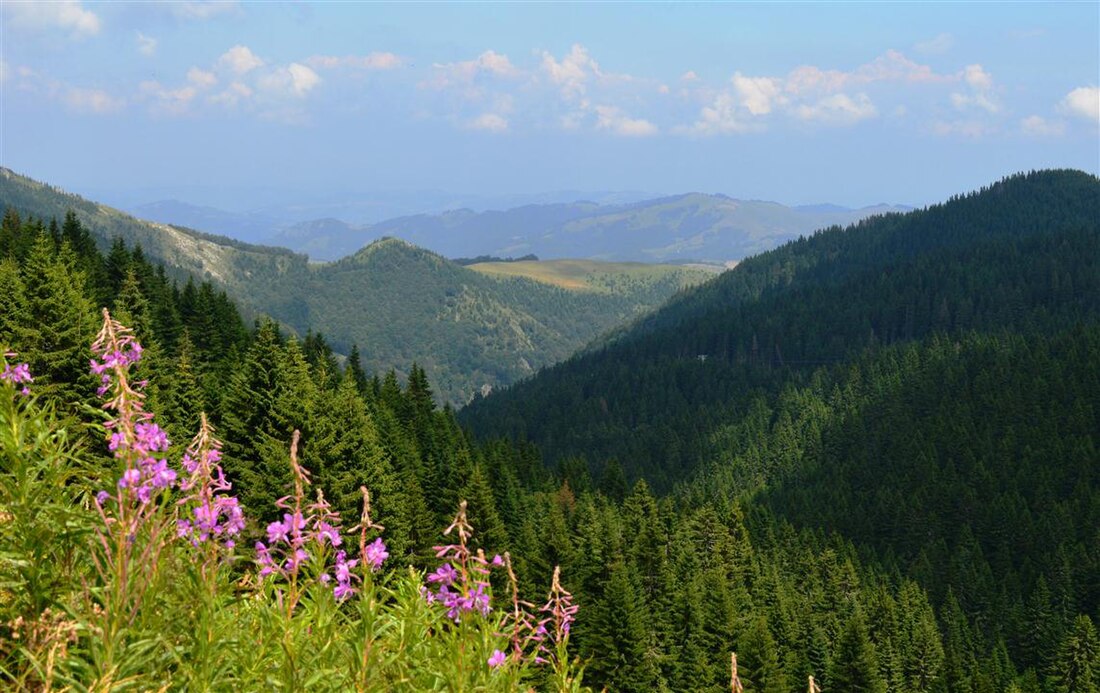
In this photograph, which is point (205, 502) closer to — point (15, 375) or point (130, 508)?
point (130, 508)

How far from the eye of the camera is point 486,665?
7.54 m

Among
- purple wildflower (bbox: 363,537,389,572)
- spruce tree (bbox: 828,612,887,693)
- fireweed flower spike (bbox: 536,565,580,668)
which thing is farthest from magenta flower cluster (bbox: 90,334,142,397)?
spruce tree (bbox: 828,612,887,693)

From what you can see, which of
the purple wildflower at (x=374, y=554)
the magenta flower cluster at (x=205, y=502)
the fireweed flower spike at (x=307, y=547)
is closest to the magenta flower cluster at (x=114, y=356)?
the magenta flower cluster at (x=205, y=502)

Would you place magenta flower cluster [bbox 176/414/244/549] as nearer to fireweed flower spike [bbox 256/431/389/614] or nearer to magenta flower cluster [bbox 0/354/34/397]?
fireweed flower spike [bbox 256/431/389/614]

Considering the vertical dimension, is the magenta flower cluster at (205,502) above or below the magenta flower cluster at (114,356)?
below

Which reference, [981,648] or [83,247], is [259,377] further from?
[981,648]

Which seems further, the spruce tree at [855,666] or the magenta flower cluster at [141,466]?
the spruce tree at [855,666]

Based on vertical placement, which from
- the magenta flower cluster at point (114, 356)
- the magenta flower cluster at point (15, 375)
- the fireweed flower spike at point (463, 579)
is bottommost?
the fireweed flower spike at point (463, 579)

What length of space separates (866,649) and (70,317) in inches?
2452

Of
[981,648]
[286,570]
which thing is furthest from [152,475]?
[981,648]

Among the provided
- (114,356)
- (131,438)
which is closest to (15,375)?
(114,356)

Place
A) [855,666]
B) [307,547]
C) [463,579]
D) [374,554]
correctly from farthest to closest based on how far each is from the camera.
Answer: [855,666] → [463,579] → [307,547] → [374,554]

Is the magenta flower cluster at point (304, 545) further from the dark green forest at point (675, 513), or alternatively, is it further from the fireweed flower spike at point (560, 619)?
the fireweed flower spike at point (560, 619)

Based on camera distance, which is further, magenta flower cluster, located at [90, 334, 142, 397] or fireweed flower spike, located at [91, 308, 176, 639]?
magenta flower cluster, located at [90, 334, 142, 397]
